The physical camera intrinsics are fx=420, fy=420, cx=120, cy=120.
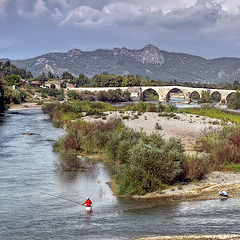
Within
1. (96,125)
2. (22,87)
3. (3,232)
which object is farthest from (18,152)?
(22,87)

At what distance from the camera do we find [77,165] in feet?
98.7

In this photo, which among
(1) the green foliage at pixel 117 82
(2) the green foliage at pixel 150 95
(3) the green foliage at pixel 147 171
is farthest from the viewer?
(2) the green foliage at pixel 150 95

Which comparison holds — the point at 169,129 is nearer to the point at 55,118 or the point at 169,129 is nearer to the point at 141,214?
the point at 55,118

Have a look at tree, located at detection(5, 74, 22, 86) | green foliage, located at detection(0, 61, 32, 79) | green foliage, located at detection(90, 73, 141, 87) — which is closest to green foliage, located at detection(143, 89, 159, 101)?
green foliage, located at detection(90, 73, 141, 87)

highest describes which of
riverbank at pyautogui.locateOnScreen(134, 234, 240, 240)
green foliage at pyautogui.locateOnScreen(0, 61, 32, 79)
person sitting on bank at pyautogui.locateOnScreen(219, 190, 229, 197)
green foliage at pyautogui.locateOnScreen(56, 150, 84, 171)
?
green foliage at pyautogui.locateOnScreen(0, 61, 32, 79)

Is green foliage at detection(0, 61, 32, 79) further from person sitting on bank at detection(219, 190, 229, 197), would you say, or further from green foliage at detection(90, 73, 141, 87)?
person sitting on bank at detection(219, 190, 229, 197)

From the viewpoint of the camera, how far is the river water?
17.5 m

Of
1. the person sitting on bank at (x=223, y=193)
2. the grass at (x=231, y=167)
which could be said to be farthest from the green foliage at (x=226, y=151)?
the person sitting on bank at (x=223, y=193)

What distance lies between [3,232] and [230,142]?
19.0 meters

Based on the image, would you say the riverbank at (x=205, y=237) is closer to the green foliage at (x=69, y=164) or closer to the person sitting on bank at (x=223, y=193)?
the person sitting on bank at (x=223, y=193)

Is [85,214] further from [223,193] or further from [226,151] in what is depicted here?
[226,151]

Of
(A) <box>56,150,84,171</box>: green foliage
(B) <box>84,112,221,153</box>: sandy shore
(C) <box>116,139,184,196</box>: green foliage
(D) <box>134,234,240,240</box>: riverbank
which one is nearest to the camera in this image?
(D) <box>134,234,240,240</box>: riverbank

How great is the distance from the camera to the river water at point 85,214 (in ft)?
57.4

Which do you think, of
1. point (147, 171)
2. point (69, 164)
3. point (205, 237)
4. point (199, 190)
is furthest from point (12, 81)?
point (205, 237)
